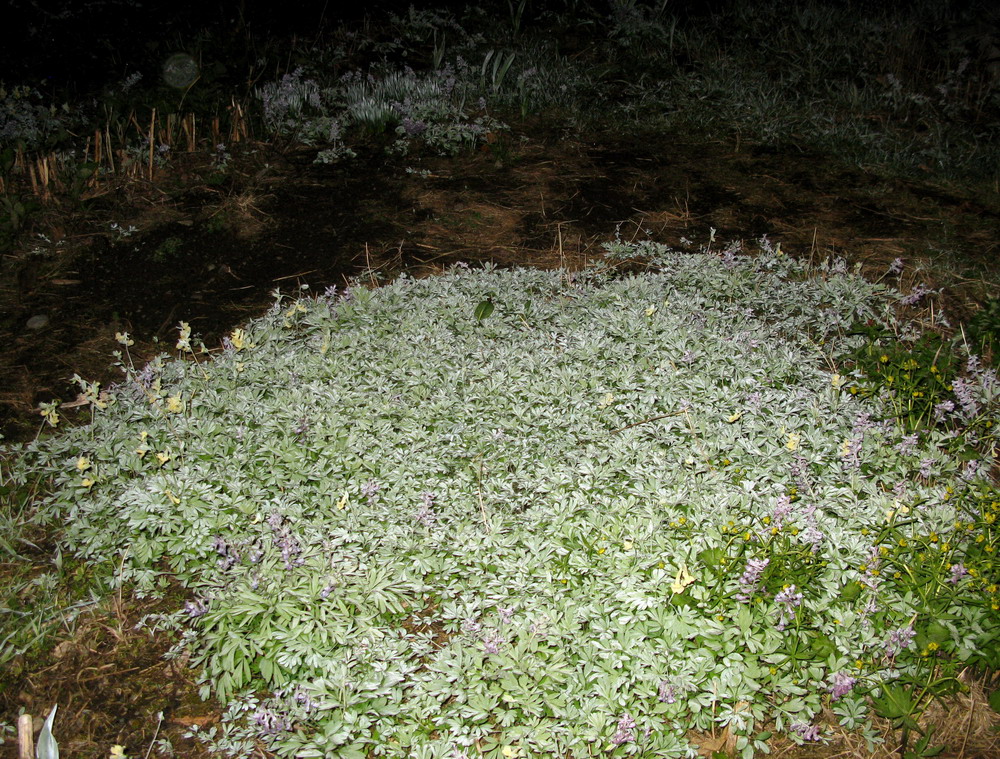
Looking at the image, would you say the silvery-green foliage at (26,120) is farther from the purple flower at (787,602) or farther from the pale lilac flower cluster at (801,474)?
the purple flower at (787,602)

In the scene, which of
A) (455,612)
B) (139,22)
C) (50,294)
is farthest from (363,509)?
(139,22)

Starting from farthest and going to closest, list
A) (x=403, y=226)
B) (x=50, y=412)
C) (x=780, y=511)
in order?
(x=403, y=226)
(x=50, y=412)
(x=780, y=511)

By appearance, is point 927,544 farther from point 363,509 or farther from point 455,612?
point 363,509

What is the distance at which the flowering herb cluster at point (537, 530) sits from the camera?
2303 millimetres

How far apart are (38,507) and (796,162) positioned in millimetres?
5990

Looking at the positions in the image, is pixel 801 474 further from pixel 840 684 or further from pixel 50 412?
pixel 50 412

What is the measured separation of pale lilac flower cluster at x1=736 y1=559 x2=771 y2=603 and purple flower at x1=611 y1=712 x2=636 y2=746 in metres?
0.58

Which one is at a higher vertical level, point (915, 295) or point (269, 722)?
point (915, 295)

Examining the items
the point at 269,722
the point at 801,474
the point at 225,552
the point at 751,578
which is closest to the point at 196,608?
the point at 225,552

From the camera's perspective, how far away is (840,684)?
2.23m

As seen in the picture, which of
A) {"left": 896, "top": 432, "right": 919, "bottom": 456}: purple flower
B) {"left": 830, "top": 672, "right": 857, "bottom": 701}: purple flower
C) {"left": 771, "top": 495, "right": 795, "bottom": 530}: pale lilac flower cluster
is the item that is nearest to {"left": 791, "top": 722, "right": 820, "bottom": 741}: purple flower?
{"left": 830, "top": 672, "right": 857, "bottom": 701}: purple flower

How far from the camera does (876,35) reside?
764cm

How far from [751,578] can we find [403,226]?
3.64m

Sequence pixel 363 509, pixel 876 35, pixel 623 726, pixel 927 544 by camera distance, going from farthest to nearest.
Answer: pixel 876 35 → pixel 363 509 → pixel 927 544 → pixel 623 726
